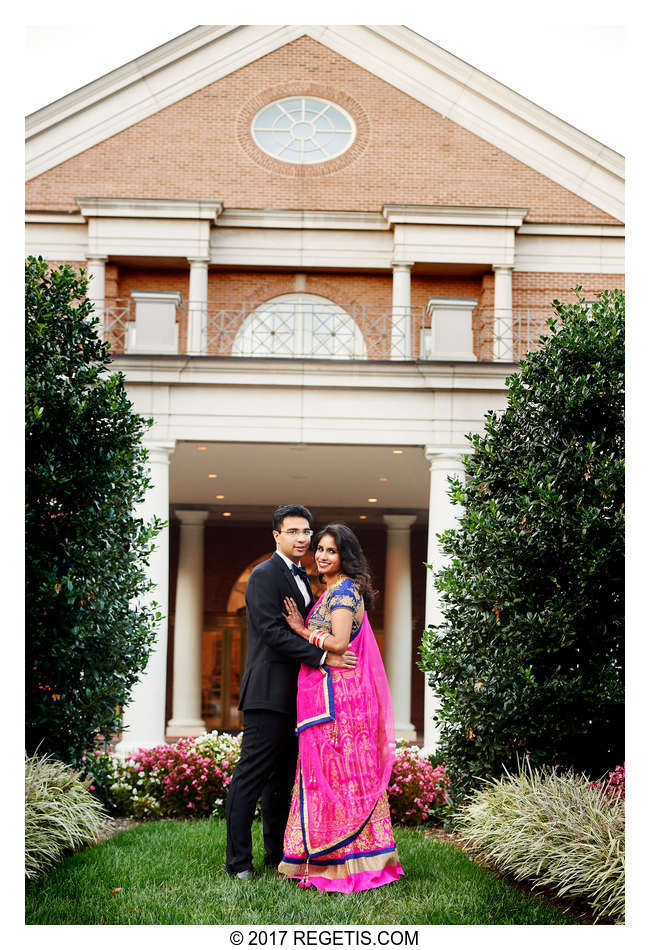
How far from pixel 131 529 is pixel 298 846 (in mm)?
2863

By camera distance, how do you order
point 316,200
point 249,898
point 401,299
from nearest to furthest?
point 249,898 → point 401,299 → point 316,200

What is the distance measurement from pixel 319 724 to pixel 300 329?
1205cm

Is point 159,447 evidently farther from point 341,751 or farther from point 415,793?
point 341,751

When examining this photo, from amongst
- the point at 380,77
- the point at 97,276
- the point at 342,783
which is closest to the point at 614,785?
the point at 342,783

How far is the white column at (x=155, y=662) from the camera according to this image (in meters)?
11.5

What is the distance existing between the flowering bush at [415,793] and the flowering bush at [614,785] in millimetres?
2407

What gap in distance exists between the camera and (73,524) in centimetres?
659

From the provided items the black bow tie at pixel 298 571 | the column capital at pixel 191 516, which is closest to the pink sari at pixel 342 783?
the black bow tie at pixel 298 571

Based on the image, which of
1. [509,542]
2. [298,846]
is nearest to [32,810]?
[298,846]

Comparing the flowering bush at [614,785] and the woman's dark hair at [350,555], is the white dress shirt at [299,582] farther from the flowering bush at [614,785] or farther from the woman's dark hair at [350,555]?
the flowering bush at [614,785]

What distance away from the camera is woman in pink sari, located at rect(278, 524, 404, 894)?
535 cm

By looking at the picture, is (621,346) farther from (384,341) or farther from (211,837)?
(384,341)

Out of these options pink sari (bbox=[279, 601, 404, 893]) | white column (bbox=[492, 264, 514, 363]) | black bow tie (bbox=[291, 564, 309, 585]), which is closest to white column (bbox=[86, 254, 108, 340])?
white column (bbox=[492, 264, 514, 363])

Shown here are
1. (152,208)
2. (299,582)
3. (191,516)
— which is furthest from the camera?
(191,516)
